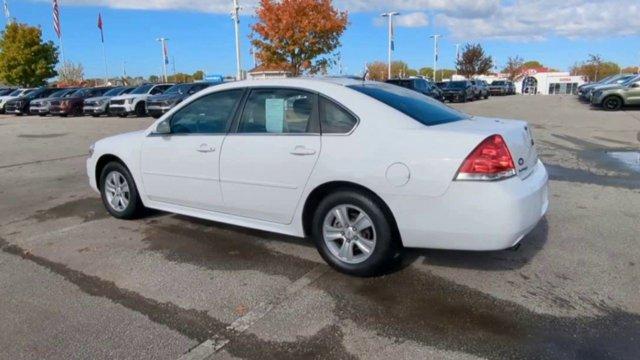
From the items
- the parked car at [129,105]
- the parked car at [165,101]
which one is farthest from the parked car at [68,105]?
the parked car at [165,101]

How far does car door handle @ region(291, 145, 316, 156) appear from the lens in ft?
13.2

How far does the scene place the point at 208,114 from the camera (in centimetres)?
485

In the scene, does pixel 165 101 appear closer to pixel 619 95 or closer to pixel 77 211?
pixel 77 211

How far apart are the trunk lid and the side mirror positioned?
9.16 ft

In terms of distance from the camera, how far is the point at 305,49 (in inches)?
1254

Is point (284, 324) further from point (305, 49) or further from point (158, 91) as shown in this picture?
point (305, 49)

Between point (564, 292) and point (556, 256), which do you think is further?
point (556, 256)

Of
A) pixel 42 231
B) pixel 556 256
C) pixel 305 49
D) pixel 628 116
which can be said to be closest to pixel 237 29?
pixel 305 49

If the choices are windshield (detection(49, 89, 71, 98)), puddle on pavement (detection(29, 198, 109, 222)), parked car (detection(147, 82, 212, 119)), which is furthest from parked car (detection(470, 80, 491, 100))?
puddle on pavement (detection(29, 198, 109, 222))

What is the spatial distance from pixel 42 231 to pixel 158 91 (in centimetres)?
2262

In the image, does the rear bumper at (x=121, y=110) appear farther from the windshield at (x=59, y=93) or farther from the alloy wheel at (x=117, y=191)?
the alloy wheel at (x=117, y=191)

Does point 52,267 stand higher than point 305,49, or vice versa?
point 305,49

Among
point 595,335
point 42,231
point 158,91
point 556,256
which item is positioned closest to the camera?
point 595,335

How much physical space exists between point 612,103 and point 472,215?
2326 centimetres
